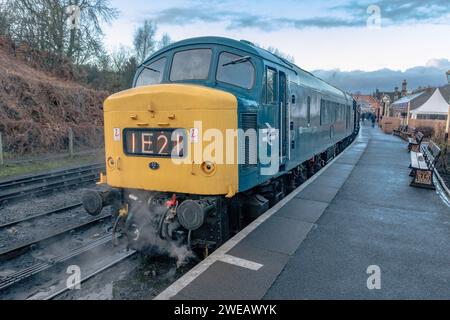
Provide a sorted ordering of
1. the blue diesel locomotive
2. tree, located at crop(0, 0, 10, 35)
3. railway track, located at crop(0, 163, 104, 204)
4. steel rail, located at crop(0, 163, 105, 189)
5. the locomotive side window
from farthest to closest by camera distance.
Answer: tree, located at crop(0, 0, 10, 35)
steel rail, located at crop(0, 163, 105, 189)
railway track, located at crop(0, 163, 104, 204)
the locomotive side window
the blue diesel locomotive

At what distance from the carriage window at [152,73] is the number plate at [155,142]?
1.28 m

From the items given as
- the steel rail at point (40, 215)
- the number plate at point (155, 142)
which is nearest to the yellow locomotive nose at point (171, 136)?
the number plate at point (155, 142)

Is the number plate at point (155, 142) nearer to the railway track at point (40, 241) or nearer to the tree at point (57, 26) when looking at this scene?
the railway track at point (40, 241)

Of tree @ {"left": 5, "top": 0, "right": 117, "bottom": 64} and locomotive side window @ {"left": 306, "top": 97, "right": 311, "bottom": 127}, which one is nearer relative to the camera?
locomotive side window @ {"left": 306, "top": 97, "right": 311, "bottom": 127}

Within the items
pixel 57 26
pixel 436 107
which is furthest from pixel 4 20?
pixel 436 107

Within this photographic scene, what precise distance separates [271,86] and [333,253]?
303cm

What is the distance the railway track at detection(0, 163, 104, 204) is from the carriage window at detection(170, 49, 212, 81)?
21.4ft

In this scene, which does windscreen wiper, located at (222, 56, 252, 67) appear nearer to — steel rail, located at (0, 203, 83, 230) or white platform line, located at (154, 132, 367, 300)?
white platform line, located at (154, 132, 367, 300)

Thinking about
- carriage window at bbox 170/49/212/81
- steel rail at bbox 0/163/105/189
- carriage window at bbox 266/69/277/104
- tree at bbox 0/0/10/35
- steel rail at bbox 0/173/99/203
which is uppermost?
tree at bbox 0/0/10/35

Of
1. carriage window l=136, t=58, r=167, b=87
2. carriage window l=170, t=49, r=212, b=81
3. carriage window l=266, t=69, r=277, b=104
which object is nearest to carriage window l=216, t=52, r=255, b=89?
carriage window l=170, t=49, r=212, b=81

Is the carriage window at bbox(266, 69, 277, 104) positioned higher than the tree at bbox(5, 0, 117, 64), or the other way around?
the tree at bbox(5, 0, 117, 64)

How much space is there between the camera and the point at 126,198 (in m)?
5.61

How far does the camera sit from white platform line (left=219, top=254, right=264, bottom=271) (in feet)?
15.2
